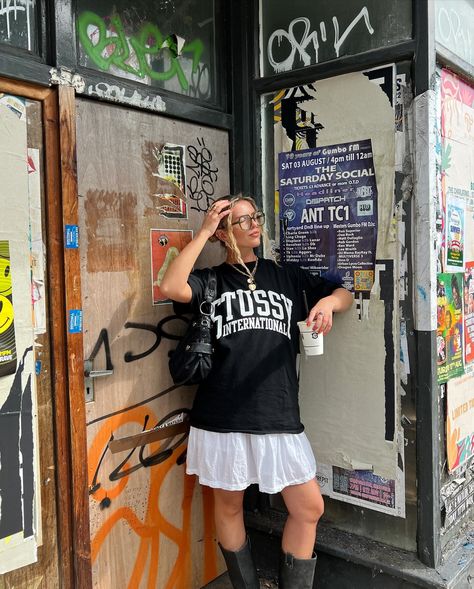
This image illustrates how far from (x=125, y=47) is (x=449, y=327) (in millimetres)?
1988

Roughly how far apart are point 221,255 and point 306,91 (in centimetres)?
93

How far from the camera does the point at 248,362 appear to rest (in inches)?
99.6

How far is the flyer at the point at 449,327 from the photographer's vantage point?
268 cm

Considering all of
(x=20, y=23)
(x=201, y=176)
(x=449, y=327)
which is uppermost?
(x=20, y=23)

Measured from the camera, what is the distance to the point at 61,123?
2271 millimetres

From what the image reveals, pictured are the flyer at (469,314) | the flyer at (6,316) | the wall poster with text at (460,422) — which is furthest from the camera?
the flyer at (469,314)

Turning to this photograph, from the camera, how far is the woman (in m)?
2.47

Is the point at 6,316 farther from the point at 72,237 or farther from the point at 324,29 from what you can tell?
the point at 324,29

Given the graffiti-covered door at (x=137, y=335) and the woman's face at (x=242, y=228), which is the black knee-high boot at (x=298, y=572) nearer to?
the graffiti-covered door at (x=137, y=335)

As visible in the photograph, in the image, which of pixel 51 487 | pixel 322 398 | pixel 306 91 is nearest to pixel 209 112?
pixel 306 91

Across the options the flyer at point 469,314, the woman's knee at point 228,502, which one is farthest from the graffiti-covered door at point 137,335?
the flyer at point 469,314

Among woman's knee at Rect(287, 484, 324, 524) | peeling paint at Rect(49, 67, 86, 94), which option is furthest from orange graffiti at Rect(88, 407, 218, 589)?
peeling paint at Rect(49, 67, 86, 94)

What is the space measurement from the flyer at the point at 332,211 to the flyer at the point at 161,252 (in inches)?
23.0

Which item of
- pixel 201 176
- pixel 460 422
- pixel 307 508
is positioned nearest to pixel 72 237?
pixel 201 176
